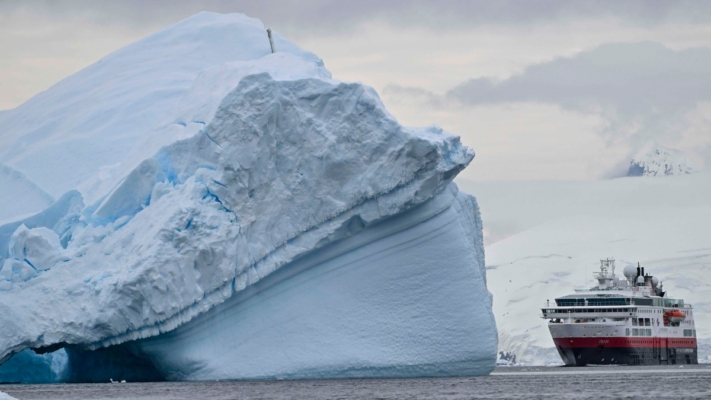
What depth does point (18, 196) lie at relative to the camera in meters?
24.7

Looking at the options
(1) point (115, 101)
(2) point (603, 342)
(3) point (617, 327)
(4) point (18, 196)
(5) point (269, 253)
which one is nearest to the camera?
(5) point (269, 253)

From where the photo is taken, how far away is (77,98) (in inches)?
1080

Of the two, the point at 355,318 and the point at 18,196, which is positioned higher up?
the point at 18,196

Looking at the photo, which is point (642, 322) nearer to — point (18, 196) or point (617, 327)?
point (617, 327)

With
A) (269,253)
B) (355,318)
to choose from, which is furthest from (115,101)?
(355,318)

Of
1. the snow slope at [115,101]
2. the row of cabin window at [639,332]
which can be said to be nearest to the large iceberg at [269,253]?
the snow slope at [115,101]

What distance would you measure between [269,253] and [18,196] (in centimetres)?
646

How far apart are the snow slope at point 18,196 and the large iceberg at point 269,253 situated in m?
1.30

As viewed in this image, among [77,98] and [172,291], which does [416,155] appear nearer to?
[172,291]

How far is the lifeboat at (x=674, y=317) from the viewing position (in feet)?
171

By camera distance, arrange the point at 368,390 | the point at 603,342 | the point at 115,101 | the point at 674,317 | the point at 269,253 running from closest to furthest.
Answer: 1. the point at 368,390
2. the point at 269,253
3. the point at 115,101
4. the point at 603,342
5. the point at 674,317

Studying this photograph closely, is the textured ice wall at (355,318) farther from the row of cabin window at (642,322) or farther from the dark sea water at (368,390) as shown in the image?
the row of cabin window at (642,322)

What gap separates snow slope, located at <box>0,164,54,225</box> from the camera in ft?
79.5

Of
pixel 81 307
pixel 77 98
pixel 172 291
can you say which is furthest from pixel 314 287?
pixel 77 98
